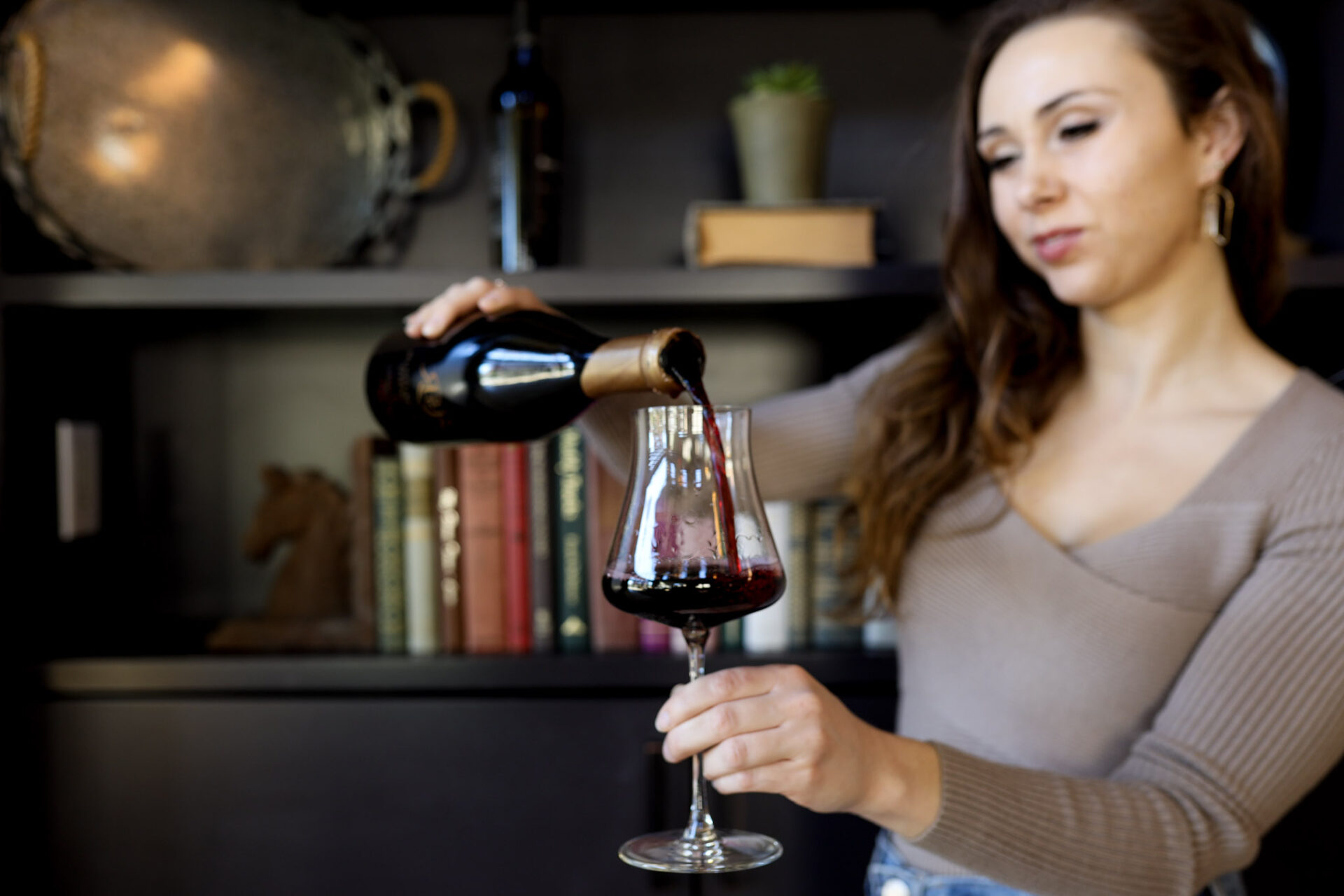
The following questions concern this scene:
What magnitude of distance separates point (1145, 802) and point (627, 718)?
653 millimetres

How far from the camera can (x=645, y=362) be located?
30.0 inches

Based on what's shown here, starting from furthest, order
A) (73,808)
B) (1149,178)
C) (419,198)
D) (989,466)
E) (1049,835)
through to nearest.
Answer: (419,198) → (73,808) → (989,466) → (1149,178) → (1049,835)

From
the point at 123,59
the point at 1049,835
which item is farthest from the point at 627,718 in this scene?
the point at 123,59

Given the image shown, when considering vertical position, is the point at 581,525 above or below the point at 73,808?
above

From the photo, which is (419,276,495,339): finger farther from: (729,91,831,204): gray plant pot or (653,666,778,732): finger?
(729,91,831,204): gray plant pot

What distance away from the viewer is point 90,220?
4.65 ft

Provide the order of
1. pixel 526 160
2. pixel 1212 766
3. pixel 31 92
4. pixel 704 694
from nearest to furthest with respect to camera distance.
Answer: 1. pixel 704 694
2. pixel 1212 766
3. pixel 31 92
4. pixel 526 160

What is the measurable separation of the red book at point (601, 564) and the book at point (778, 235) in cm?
28

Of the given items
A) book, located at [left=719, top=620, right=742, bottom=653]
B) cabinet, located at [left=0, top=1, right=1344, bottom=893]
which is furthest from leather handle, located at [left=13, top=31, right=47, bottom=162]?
book, located at [left=719, top=620, right=742, bottom=653]

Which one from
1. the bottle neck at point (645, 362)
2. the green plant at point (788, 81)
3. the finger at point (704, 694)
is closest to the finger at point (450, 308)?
the bottle neck at point (645, 362)

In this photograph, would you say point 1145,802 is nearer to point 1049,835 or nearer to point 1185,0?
point 1049,835

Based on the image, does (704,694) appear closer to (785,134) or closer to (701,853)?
(701,853)

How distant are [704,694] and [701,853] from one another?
0.10 m

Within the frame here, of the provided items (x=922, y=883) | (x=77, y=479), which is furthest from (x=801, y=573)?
(x=77, y=479)
